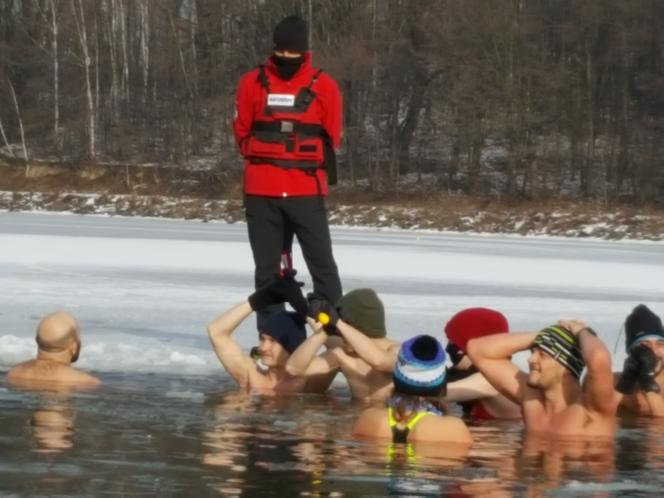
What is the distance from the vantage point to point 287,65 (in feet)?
25.5

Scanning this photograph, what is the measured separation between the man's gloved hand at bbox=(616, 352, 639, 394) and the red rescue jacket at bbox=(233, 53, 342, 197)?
6.94 ft

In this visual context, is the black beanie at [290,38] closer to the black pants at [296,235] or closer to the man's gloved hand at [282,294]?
the black pants at [296,235]

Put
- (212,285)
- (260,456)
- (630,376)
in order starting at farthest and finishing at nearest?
(212,285), (630,376), (260,456)

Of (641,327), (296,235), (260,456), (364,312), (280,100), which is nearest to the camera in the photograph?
(260,456)

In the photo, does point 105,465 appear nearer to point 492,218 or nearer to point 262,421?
point 262,421

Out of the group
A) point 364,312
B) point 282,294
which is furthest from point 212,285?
point 364,312

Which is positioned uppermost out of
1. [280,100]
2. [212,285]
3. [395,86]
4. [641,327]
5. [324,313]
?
[395,86]

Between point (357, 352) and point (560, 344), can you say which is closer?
point (560, 344)

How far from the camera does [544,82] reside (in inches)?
1585

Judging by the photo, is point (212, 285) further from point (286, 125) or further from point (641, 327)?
point (641, 327)

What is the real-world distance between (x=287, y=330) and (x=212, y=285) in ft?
18.4

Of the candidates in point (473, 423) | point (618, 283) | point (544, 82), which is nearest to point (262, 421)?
point (473, 423)

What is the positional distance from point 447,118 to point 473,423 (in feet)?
119

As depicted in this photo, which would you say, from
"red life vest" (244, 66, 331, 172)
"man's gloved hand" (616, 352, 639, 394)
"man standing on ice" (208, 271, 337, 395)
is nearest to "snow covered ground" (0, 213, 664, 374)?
"man standing on ice" (208, 271, 337, 395)
